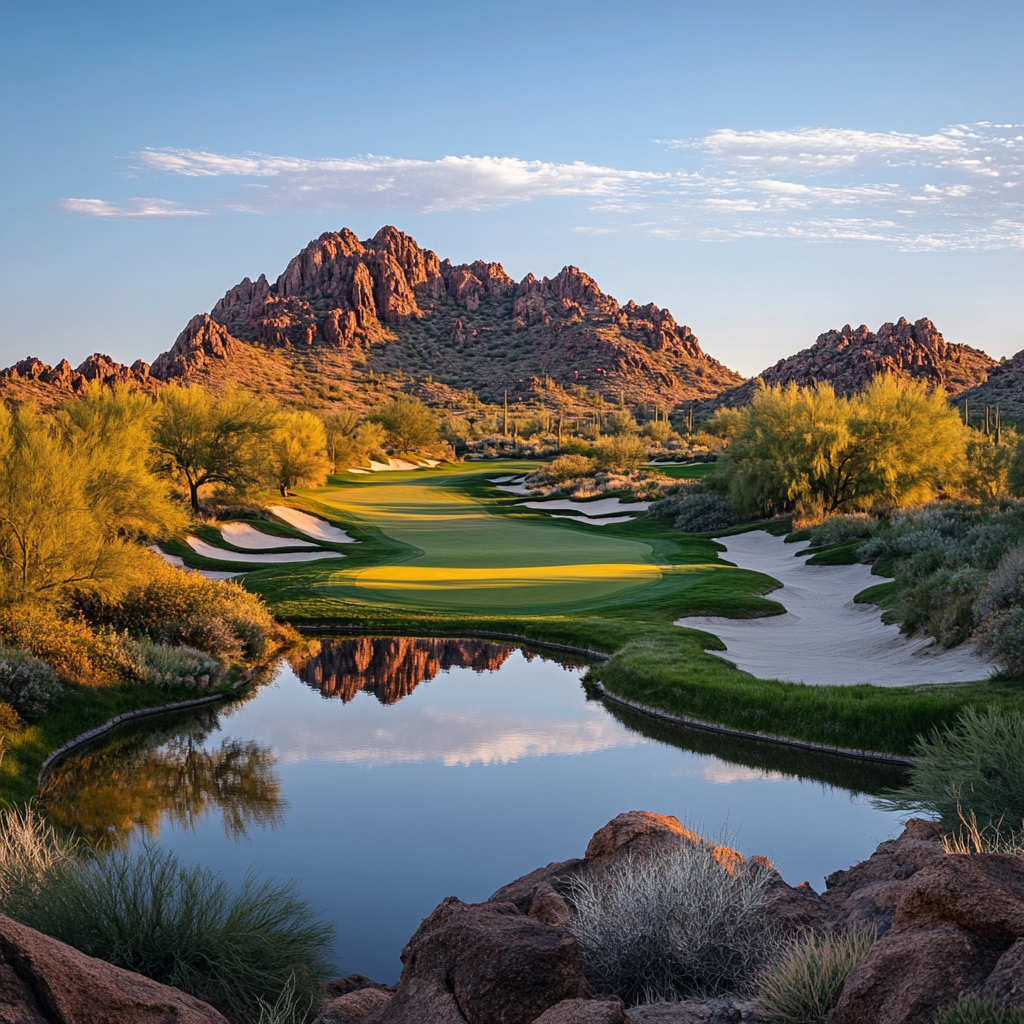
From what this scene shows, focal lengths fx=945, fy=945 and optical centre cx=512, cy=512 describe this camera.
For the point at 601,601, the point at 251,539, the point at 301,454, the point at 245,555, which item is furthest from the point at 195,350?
the point at 601,601

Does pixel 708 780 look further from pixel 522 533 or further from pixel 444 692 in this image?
pixel 522 533

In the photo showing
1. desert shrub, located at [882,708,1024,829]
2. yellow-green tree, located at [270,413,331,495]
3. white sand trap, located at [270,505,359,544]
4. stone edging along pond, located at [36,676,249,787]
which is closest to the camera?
desert shrub, located at [882,708,1024,829]

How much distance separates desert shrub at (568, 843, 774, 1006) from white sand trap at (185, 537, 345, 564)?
2935cm

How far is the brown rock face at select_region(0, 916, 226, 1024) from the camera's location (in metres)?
4.26

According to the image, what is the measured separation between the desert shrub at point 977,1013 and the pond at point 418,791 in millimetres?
5891

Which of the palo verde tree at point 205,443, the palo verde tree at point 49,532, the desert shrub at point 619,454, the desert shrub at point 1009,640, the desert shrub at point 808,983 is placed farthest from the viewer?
the desert shrub at point 619,454

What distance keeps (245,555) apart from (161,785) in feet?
71.2

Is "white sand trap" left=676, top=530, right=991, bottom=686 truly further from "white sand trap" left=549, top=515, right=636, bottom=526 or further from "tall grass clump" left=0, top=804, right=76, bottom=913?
"white sand trap" left=549, top=515, right=636, bottom=526

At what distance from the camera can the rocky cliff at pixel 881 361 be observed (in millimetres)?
106938

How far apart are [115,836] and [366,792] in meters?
3.36

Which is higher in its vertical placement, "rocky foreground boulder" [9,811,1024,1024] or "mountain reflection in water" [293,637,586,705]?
"rocky foreground boulder" [9,811,1024,1024]

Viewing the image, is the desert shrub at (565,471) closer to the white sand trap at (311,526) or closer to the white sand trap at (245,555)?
the white sand trap at (311,526)

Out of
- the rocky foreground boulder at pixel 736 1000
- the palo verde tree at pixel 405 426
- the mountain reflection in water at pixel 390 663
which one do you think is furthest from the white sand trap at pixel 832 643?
the palo verde tree at pixel 405 426

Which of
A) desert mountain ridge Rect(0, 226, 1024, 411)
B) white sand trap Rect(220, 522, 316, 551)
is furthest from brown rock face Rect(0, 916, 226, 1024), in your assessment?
desert mountain ridge Rect(0, 226, 1024, 411)
